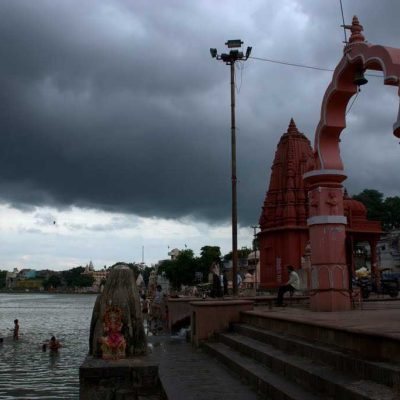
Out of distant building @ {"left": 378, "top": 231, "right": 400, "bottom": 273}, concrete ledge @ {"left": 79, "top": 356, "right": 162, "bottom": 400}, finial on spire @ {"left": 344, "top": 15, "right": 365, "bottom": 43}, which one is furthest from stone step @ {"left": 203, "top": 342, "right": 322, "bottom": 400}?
distant building @ {"left": 378, "top": 231, "right": 400, "bottom": 273}

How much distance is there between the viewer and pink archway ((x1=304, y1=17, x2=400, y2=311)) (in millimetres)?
11727

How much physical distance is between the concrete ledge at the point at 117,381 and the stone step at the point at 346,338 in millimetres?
2226

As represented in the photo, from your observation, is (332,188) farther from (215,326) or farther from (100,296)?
(100,296)

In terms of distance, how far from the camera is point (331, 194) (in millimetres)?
12258

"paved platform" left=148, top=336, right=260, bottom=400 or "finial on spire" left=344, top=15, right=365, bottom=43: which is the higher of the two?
"finial on spire" left=344, top=15, right=365, bottom=43

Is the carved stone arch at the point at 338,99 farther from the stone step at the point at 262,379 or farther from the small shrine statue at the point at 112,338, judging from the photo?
the small shrine statue at the point at 112,338

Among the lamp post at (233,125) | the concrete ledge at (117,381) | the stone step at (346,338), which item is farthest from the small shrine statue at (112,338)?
the lamp post at (233,125)

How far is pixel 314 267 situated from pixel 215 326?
9.10 ft

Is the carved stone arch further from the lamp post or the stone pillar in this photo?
the lamp post

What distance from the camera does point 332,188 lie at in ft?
40.5

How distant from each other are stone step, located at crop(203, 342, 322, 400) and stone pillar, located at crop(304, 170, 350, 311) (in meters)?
3.39

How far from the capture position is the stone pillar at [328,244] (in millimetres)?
11797

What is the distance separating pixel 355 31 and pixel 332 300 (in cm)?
626

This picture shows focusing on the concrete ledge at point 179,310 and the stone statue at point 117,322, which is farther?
the concrete ledge at point 179,310
